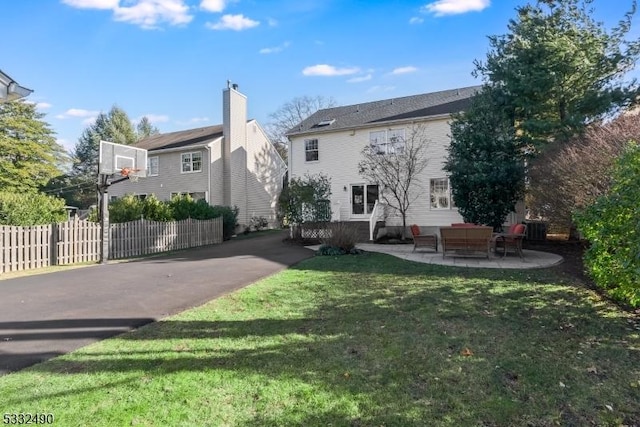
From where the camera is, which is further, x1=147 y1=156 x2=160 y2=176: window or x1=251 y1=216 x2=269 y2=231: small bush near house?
x1=147 y1=156 x2=160 y2=176: window

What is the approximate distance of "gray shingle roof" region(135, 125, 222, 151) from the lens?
86.5ft

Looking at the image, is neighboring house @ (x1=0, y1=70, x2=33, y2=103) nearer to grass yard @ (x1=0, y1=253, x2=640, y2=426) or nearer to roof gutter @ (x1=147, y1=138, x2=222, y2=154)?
grass yard @ (x1=0, y1=253, x2=640, y2=426)

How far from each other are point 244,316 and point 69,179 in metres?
52.3

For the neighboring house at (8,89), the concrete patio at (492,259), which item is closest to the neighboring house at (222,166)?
the concrete patio at (492,259)

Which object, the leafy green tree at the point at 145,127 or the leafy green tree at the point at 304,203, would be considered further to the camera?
the leafy green tree at the point at 145,127

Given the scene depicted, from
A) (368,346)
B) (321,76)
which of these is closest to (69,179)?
(321,76)

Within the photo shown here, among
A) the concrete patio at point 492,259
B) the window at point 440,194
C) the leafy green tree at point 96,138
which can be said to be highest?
the leafy green tree at point 96,138

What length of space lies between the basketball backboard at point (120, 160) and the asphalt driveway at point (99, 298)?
392 cm

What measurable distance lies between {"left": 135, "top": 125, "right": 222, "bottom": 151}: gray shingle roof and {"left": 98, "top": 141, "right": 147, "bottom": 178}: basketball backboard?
10892mm

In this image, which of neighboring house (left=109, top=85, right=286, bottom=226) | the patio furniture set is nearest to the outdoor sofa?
the patio furniture set

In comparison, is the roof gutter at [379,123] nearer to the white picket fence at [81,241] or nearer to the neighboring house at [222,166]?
the neighboring house at [222,166]

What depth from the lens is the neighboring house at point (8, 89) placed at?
5.16 metres

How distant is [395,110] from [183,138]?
55.5ft

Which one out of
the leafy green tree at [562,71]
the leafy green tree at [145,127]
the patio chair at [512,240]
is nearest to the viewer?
the patio chair at [512,240]
